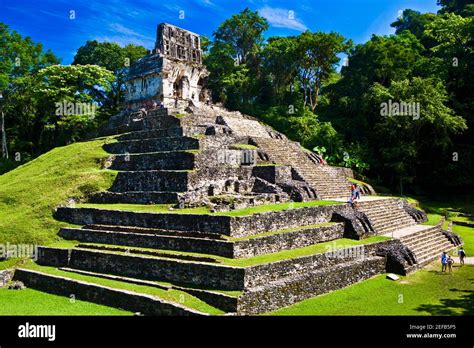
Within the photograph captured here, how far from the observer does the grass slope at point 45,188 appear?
1534 centimetres

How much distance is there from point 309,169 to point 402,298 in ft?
33.4

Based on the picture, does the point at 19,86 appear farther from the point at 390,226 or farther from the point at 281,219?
the point at 390,226

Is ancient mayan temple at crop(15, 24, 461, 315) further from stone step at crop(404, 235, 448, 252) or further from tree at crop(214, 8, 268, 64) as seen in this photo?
tree at crop(214, 8, 268, 64)

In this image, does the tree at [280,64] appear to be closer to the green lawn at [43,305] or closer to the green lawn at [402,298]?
the green lawn at [402,298]

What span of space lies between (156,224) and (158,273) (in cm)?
231

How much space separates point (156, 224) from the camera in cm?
1388

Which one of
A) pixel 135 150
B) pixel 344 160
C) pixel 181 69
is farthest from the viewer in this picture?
pixel 344 160

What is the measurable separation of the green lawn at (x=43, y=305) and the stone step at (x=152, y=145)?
819cm

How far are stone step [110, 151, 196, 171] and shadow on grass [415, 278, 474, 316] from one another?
32.0ft

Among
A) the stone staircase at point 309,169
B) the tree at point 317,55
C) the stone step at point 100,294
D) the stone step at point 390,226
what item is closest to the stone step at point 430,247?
the stone step at point 390,226

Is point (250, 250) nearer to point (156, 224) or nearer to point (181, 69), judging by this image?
point (156, 224)

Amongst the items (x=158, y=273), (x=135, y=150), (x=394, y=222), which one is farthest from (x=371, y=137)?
(x=158, y=273)

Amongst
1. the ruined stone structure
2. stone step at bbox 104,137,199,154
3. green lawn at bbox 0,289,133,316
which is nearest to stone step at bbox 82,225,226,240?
green lawn at bbox 0,289,133,316

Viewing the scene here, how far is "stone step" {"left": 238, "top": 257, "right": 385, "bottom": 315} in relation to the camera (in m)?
10.1
